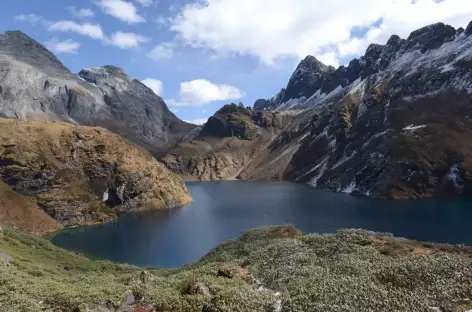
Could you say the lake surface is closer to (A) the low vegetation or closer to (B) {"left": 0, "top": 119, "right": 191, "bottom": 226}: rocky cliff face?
(B) {"left": 0, "top": 119, "right": 191, "bottom": 226}: rocky cliff face

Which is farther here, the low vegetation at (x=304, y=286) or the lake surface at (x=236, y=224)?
the lake surface at (x=236, y=224)

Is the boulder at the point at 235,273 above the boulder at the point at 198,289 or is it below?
below

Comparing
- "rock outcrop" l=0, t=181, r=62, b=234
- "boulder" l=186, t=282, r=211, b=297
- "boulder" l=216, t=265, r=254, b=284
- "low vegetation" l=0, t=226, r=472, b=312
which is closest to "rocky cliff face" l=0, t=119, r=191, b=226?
"rock outcrop" l=0, t=181, r=62, b=234

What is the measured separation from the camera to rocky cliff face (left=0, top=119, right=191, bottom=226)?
128m

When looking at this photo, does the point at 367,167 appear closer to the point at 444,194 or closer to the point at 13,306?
the point at 444,194

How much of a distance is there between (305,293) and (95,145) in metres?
146

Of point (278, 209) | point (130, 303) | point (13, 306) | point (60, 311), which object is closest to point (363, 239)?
point (130, 303)

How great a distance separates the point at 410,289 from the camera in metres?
22.4

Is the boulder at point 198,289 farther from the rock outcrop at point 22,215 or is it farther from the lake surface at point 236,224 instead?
the rock outcrop at point 22,215

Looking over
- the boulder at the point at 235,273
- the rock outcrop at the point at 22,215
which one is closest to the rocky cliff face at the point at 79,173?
the rock outcrop at the point at 22,215

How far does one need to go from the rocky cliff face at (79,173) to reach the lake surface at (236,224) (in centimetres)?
901

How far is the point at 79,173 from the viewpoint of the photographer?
14375 cm

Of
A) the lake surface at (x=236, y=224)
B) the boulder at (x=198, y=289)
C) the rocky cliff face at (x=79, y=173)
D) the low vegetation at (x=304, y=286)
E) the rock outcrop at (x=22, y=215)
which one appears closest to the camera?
the low vegetation at (x=304, y=286)

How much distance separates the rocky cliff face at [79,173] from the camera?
128000 millimetres
